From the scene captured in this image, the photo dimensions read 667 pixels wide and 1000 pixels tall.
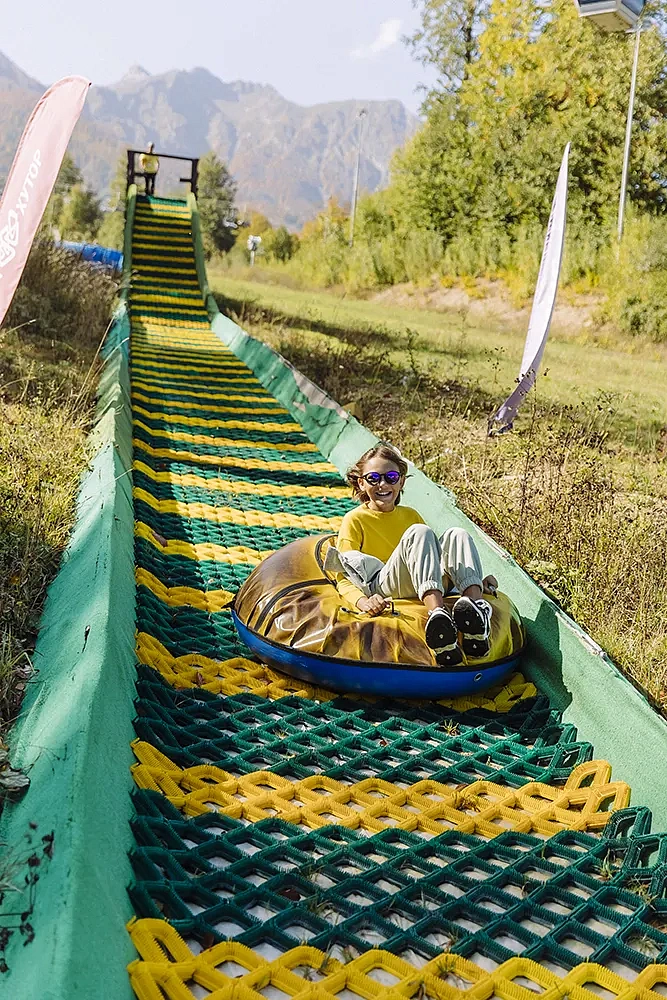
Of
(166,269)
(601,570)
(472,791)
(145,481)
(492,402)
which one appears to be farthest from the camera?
A: (166,269)

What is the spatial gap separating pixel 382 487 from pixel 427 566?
0.45 meters

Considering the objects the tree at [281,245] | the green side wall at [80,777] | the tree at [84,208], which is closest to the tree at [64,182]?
the tree at [84,208]

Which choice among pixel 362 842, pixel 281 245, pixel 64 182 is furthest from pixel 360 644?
pixel 64 182

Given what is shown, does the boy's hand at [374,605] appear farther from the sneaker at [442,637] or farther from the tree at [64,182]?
the tree at [64,182]

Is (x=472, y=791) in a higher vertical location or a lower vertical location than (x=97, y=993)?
lower

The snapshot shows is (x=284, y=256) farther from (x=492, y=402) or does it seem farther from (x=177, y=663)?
(x=177, y=663)

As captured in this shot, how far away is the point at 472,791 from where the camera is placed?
300cm

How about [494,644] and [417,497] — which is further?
[417,497]

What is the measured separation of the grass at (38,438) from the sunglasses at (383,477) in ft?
4.43

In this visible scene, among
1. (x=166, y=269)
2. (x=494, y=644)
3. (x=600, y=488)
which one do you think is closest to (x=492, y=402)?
(x=600, y=488)

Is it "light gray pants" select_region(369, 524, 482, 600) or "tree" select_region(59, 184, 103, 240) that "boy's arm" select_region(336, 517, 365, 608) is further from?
"tree" select_region(59, 184, 103, 240)

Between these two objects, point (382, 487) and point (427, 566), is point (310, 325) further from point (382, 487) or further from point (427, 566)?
point (427, 566)

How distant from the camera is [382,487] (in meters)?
3.87

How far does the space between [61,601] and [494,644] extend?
157 centimetres
